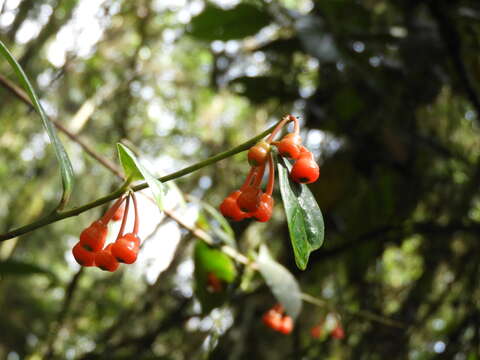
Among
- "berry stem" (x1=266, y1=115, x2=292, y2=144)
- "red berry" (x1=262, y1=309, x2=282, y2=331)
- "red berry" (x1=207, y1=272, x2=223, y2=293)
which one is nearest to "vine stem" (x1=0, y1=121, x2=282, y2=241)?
"berry stem" (x1=266, y1=115, x2=292, y2=144)

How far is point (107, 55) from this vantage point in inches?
164

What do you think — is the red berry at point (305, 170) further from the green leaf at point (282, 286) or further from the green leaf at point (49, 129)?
the green leaf at point (282, 286)

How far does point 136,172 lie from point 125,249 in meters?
0.10

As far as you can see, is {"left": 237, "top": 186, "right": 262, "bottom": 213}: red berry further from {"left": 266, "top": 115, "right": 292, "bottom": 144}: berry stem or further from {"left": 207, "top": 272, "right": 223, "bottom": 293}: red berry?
{"left": 207, "top": 272, "right": 223, "bottom": 293}: red berry

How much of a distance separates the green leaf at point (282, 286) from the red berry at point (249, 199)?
0.53m

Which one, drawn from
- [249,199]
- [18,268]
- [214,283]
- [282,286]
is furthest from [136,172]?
[18,268]

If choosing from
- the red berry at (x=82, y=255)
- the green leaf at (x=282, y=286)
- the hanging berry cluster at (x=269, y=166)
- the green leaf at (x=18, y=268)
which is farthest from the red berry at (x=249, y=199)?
the green leaf at (x=18, y=268)

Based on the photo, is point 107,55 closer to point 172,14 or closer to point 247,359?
point 172,14

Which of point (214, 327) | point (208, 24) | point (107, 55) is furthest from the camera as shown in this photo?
point (107, 55)

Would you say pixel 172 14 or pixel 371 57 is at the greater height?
pixel 371 57

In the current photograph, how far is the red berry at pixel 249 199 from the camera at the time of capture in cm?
66

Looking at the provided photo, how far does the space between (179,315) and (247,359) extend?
0.95ft

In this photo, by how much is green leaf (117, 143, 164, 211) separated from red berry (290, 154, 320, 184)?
162 millimetres

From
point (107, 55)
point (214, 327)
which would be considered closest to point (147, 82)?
point (107, 55)
